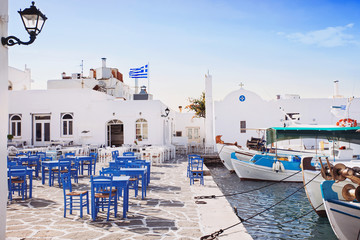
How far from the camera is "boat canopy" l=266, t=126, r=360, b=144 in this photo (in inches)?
464

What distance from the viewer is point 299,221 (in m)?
9.35

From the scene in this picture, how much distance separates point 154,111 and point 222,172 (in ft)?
21.8

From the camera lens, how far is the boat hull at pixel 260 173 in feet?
53.3

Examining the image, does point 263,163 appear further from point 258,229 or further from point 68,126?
point 68,126

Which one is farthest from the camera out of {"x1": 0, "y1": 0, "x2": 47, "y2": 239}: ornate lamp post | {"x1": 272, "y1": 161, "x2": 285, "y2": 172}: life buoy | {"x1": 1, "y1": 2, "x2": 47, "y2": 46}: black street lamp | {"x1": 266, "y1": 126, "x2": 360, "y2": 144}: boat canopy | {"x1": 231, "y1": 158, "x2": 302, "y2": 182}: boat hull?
{"x1": 231, "y1": 158, "x2": 302, "y2": 182}: boat hull

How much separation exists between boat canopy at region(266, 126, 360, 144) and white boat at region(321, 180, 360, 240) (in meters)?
4.77

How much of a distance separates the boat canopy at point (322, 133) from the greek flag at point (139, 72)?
15899mm

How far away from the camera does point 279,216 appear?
9688 mm

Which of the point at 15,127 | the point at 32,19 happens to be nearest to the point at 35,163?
the point at 32,19

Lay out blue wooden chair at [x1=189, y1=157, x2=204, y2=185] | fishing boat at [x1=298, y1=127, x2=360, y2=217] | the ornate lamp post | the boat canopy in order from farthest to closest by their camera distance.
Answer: the boat canopy, blue wooden chair at [x1=189, y1=157, x2=204, y2=185], fishing boat at [x1=298, y1=127, x2=360, y2=217], the ornate lamp post

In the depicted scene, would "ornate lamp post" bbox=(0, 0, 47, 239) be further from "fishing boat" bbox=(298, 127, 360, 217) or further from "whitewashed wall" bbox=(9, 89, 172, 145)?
"whitewashed wall" bbox=(9, 89, 172, 145)

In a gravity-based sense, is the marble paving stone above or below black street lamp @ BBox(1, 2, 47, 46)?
below

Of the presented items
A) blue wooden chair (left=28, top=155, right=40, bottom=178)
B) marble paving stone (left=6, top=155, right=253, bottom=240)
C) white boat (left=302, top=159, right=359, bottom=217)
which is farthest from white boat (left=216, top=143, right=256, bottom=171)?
blue wooden chair (left=28, top=155, right=40, bottom=178)

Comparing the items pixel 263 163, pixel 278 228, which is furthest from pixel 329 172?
pixel 263 163
